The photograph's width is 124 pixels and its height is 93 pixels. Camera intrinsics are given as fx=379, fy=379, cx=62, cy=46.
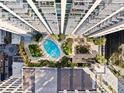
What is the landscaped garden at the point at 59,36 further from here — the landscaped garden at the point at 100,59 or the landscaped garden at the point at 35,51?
the landscaped garden at the point at 100,59

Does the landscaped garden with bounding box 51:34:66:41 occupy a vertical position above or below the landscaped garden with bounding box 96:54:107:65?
above

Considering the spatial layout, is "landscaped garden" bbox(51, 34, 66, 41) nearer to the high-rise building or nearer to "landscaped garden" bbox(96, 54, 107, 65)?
the high-rise building

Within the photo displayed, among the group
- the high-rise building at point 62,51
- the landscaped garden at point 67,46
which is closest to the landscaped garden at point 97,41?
the high-rise building at point 62,51

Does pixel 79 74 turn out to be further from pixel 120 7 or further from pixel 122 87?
pixel 120 7

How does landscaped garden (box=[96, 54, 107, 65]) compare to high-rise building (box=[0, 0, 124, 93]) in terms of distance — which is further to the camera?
landscaped garden (box=[96, 54, 107, 65])

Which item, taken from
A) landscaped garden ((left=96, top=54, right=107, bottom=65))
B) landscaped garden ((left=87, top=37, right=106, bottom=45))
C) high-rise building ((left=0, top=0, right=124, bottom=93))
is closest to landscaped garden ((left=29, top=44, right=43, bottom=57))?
high-rise building ((left=0, top=0, right=124, bottom=93))

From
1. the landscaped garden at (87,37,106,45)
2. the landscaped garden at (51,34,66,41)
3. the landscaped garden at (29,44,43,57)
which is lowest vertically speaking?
the landscaped garden at (29,44,43,57)

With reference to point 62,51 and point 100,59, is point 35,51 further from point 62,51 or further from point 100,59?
point 100,59

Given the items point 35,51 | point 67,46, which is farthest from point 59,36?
point 35,51

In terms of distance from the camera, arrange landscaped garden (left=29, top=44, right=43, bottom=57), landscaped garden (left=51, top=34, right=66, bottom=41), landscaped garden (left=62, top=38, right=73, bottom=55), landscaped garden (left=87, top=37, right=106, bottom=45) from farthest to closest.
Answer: landscaped garden (left=87, top=37, right=106, bottom=45) → landscaped garden (left=51, top=34, right=66, bottom=41) → landscaped garden (left=62, top=38, right=73, bottom=55) → landscaped garden (left=29, top=44, right=43, bottom=57)
